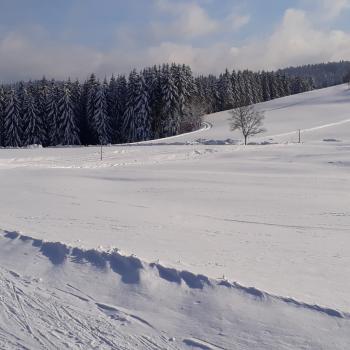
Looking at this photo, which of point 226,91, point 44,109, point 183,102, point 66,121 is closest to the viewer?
point 66,121

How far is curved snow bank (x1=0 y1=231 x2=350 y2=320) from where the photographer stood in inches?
225

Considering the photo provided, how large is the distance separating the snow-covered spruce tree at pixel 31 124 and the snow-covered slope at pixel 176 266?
47.1 meters

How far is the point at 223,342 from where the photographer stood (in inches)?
190

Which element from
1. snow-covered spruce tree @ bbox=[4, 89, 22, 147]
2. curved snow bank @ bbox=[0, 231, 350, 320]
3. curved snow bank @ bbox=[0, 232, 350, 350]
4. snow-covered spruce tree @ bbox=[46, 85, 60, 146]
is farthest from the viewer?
snow-covered spruce tree @ bbox=[46, 85, 60, 146]

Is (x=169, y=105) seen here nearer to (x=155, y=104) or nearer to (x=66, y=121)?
(x=155, y=104)

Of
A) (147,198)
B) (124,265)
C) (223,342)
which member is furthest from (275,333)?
(147,198)

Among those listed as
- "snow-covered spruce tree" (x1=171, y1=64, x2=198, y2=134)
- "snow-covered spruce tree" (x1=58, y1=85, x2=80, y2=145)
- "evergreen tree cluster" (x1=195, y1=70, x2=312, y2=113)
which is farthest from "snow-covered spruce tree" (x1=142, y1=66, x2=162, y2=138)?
"evergreen tree cluster" (x1=195, y1=70, x2=312, y2=113)

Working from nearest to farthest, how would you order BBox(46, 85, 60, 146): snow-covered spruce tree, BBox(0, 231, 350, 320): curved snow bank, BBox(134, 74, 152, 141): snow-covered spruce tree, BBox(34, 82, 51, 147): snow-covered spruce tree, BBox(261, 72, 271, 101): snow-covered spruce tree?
BBox(0, 231, 350, 320): curved snow bank < BBox(134, 74, 152, 141): snow-covered spruce tree < BBox(46, 85, 60, 146): snow-covered spruce tree < BBox(34, 82, 51, 147): snow-covered spruce tree < BBox(261, 72, 271, 101): snow-covered spruce tree

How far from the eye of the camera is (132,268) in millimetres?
6910

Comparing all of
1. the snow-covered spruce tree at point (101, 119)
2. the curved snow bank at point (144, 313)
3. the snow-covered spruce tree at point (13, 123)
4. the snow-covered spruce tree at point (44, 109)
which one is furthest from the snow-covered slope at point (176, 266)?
the snow-covered spruce tree at point (44, 109)

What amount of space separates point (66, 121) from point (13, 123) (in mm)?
7627

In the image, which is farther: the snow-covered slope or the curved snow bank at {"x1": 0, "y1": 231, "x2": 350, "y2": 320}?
the curved snow bank at {"x1": 0, "y1": 231, "x2": 350, "y2": 320}

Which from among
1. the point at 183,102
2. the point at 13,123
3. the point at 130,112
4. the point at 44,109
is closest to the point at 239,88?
the point at 183,102

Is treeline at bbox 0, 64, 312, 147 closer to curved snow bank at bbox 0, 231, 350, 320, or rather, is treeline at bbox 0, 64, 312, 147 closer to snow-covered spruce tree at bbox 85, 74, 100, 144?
snow-covered spruce tree at bbox 85, 74, 100, 144
